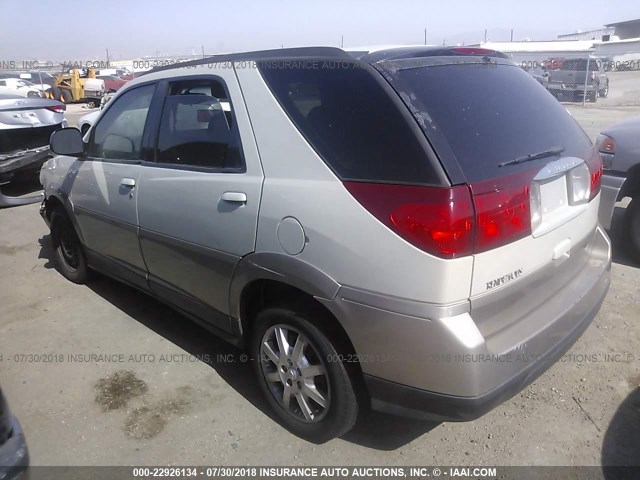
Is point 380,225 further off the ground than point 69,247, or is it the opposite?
point 380,225

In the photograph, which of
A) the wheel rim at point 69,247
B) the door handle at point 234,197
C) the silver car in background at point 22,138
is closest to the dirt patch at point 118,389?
the door handle at point 234,197

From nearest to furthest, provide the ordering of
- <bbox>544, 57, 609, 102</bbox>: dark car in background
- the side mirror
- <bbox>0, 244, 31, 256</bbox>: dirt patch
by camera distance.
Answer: the side mirror
<bbox>0, 244, 31, 256</bbox>: dirt patch
<bbox>544, 57, 609, 102</bbox>: dark car in background

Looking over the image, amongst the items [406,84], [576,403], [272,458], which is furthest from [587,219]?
[272,458]

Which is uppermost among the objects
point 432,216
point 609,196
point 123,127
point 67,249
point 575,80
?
point 123,127

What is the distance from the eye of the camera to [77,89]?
25906mm

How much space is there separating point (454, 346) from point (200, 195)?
1561 millimetres

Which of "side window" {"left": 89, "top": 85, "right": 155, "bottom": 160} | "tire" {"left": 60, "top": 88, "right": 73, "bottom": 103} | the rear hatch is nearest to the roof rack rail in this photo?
the rear hatch

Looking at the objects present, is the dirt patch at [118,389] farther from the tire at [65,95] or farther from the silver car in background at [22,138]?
the tire at [65,95]

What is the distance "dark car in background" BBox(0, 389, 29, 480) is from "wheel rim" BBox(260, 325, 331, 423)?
1.14 metres

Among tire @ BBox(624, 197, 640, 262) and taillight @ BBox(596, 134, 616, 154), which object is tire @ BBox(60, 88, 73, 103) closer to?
taillight @ BBox(596, 134, 616, 154)

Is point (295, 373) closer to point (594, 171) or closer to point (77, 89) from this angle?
point (594, 171)

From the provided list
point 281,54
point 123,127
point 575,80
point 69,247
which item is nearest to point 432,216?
point 281,54

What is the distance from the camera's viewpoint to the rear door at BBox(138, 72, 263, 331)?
2.64 metres

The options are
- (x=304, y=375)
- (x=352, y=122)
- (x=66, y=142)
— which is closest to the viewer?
(x=352, y=122)
